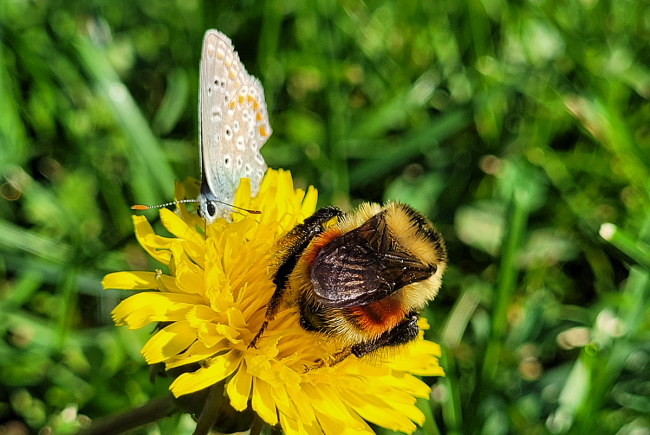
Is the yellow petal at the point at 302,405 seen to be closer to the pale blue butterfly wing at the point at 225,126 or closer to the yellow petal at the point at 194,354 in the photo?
the yellow petal at the point at 194,354

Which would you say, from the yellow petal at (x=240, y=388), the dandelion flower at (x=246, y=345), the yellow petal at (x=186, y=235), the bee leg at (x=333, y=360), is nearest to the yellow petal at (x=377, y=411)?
the dandelion flower at (x=246, y=345)

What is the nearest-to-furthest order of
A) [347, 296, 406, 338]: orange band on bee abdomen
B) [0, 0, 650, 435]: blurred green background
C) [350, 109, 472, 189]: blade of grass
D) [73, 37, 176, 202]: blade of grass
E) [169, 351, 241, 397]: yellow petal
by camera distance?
[347, 296, 406, 338]: orange band on bee abdomen → [169, 351, 241, 397]: yellow petal → [0, 0, 650, 435]: blurred green background → [73, 37, 176, 202]: blade of grass → [350, 109, 472, 189]: blade of grass

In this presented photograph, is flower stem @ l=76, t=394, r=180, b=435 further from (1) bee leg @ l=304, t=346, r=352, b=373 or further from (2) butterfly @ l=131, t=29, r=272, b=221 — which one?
(2) butterfly @ l=131, t=29, r=272, b=221

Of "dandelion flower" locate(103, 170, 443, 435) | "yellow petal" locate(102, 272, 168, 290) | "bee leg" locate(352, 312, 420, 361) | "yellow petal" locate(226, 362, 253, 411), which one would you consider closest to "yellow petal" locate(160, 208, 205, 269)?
"dandelion flower" locate(103, 170, 443, 435)

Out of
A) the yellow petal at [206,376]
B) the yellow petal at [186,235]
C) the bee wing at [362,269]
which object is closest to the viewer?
the bee wing at [362,269]

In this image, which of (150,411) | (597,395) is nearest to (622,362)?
(597,395)

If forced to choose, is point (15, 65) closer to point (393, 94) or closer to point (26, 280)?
point (26, 280)

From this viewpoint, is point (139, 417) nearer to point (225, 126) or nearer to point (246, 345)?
point (246, 345)
